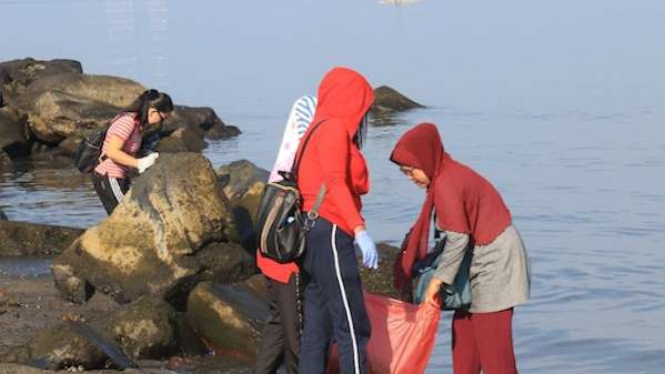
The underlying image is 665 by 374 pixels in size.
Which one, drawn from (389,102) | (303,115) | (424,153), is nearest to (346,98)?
(424,153)

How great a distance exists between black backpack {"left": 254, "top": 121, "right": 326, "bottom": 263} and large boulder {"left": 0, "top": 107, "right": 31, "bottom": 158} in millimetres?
17236

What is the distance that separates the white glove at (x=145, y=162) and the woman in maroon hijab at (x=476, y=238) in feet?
12.9

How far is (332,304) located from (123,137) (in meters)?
3.83

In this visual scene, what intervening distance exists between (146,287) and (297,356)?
10.4ft

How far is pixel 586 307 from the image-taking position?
41.8 feet

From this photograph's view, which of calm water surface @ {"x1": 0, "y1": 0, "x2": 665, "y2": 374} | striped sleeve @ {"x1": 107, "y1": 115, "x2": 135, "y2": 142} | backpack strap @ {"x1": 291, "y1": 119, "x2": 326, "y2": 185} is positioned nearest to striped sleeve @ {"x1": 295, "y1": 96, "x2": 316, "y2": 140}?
backpack strap @ {"x1": 291, "y1": 119, "x2": 326, "y2": 185}

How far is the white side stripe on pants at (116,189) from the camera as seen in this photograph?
10.7 metres

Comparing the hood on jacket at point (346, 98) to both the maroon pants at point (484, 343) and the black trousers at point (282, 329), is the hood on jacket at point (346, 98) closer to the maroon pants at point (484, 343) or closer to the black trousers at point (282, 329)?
the black trousers at point (282, 329)

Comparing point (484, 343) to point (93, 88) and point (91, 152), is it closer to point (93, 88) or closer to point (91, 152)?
point (91, 152)

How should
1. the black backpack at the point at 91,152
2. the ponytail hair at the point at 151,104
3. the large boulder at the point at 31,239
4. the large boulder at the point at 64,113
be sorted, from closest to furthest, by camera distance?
the ponytail hair at the point at 151,104 < the black backpack at the point at 91,152 < the large boulder at the point at 31,239 < the large boulder at the point at 64,113

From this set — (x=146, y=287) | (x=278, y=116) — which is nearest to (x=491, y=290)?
(x=146, y=287)

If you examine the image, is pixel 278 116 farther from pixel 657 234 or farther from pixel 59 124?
pixel 657 234

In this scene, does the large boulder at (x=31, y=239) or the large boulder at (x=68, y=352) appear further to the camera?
the large boulder at (x=31, y=239)

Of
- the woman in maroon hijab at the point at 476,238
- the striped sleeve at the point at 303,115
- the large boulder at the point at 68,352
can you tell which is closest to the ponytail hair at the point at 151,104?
the large boulder at the point at 68,352
